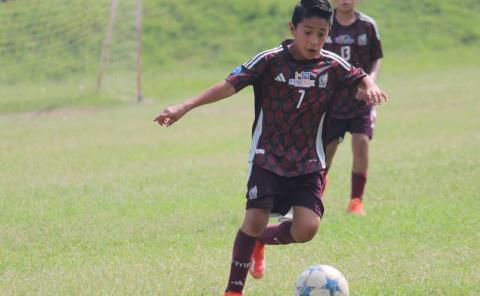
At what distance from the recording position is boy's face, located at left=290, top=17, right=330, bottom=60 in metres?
5.11

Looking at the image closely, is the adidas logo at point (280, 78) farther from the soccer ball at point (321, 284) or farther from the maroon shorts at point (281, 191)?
the soccer ball at point (321, 284)

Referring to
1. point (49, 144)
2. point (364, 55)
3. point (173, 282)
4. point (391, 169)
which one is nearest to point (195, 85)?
point (49, 144)

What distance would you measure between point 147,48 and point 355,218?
23.6m

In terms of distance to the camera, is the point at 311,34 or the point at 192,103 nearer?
the point at 192,103

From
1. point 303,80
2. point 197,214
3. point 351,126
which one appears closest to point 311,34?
point 303,80

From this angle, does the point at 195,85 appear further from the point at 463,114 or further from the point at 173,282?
the point at 173,282

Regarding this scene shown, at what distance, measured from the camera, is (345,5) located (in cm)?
816

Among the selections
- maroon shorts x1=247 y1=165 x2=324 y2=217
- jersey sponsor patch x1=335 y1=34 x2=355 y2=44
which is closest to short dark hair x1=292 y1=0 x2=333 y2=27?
maroon shorts x1=247 y1=165 x2=324 y2=217

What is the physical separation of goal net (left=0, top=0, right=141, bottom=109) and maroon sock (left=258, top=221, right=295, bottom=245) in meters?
16.7

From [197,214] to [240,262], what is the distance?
324 centimetres

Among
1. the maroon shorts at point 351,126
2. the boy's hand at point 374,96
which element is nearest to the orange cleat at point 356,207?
the maroon shorts at point 351,126

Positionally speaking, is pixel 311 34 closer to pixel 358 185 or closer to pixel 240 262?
pixel 240 262

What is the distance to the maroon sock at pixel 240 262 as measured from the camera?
5.11m

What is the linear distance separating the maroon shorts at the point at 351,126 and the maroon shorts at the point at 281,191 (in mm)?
2866
